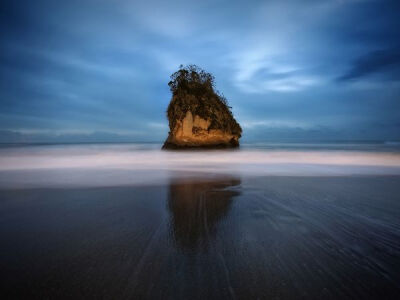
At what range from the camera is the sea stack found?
24.7 meters

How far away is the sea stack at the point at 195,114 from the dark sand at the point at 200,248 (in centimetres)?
2063

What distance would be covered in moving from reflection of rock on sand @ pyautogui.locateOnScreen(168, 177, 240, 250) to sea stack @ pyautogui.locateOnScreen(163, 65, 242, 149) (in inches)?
753

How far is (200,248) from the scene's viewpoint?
242 centimetres

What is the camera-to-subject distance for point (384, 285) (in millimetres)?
1780

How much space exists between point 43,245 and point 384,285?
342 cm

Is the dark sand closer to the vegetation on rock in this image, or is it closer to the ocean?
the ocean

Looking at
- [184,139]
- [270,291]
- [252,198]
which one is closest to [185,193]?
[252,198]

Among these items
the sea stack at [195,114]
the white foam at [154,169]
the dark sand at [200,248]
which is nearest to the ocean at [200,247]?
the dark sand at [200,248]

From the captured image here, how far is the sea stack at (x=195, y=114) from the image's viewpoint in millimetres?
24672

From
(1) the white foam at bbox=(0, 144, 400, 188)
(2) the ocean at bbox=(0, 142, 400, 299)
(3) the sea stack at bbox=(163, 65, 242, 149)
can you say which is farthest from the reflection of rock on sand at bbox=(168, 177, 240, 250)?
(3) the sea stack at bbox=(163, 65, 242, 149)

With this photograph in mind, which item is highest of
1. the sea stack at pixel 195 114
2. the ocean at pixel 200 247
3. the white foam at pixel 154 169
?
the sea stack at pixel 195 114

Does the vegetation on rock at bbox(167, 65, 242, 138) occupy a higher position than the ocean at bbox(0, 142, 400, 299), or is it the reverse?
the vegetation on rock at bbox(167, 65, 242, 138)

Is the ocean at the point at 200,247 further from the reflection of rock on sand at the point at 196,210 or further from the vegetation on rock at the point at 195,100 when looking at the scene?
the vegetation on rock at the point at 195,100

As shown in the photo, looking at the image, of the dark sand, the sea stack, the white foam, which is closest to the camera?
the dark sand
